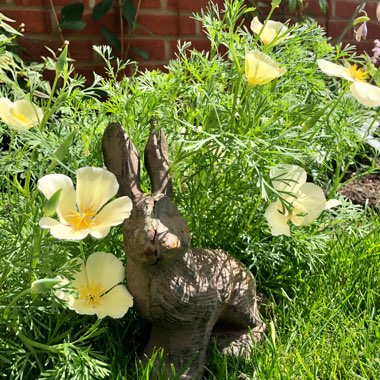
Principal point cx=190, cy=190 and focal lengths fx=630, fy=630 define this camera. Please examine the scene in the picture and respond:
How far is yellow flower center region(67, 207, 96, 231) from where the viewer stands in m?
1.04

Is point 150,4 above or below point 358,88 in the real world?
below

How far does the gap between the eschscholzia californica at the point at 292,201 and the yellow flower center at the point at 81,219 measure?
367 mm

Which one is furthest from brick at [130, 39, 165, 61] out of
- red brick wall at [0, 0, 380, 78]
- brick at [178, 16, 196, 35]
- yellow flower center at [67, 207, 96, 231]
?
yellow flower center at [67, 207, 96, 231]

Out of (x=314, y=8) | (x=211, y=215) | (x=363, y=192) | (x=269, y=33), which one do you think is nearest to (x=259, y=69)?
(x=269, y=33)

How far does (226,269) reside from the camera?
1284 mm

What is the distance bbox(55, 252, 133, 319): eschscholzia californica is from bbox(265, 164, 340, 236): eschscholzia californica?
0.32 meters

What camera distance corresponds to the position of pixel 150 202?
1.14m

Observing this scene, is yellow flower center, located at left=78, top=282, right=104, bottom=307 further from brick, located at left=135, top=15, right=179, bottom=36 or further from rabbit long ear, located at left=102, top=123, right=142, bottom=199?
brick, located at left=135, top=15, right=179, bottom=36

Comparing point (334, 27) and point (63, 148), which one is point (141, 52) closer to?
point (334, 27)

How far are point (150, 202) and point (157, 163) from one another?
0.10 metres

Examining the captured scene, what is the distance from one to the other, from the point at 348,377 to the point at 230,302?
0.28m

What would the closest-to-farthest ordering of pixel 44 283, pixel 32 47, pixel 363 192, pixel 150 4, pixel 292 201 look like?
pixel 44 283, pixel 292 201, pixel 363 192, pixel 32 47, pixel 150 4

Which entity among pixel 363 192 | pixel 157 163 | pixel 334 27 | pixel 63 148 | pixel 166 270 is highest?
pixel 63 148

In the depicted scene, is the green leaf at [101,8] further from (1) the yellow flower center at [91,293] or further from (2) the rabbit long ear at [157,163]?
(1) the yellow flower center at [91,293]
